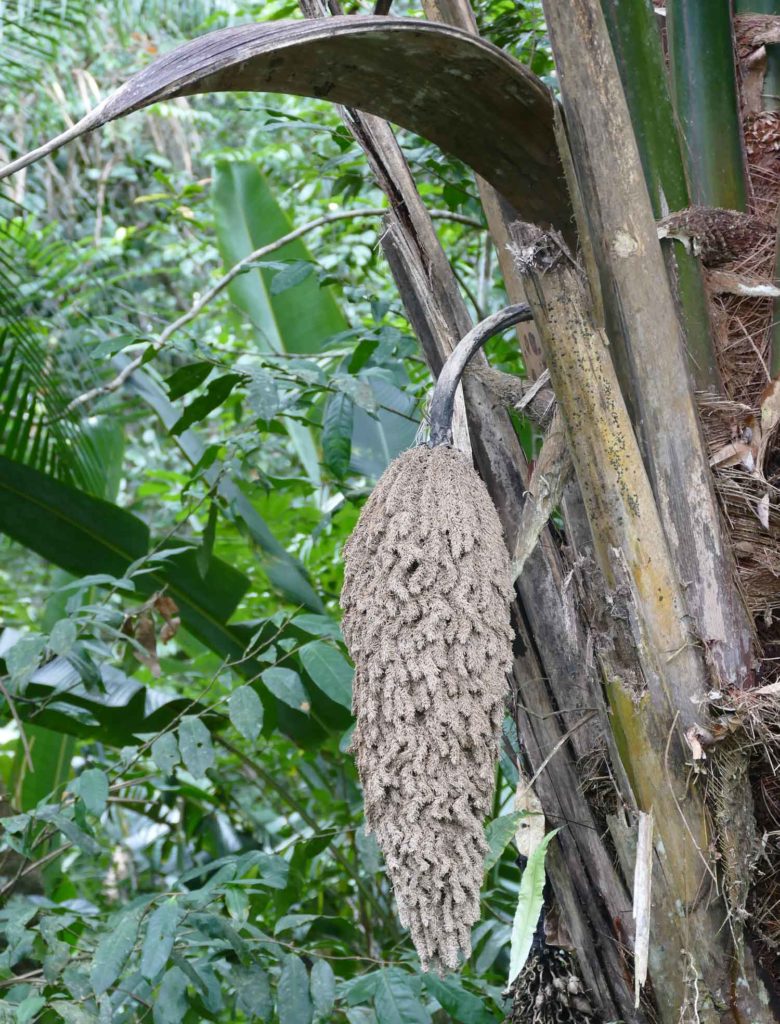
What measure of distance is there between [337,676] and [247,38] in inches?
34.7

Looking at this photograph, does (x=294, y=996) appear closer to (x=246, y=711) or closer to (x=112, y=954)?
(x=112, y=954)

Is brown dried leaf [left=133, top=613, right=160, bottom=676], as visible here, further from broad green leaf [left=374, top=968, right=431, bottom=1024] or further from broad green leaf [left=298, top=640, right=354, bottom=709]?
broad green leaf [left=374, top=968, right=431, bottom=1024]

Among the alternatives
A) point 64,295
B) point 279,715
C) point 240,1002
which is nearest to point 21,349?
point 64,295

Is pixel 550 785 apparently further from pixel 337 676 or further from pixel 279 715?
pixel 279 715

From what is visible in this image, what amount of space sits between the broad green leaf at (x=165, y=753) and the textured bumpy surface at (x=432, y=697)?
69 cm

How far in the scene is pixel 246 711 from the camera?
4.25ft

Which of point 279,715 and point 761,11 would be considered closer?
point 761,11

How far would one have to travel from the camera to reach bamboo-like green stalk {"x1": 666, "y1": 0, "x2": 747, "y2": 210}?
3.05 ft

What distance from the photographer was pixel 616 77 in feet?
2.45

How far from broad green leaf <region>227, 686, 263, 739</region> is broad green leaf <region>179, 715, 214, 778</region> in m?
0.06

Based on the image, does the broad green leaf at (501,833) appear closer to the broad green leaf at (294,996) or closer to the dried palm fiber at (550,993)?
the dried palm fiber at (550,993)

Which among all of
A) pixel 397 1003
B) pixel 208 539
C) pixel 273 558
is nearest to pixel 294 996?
pixel 397 1003

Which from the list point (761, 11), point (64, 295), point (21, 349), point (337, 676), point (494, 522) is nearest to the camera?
point (494, 522)

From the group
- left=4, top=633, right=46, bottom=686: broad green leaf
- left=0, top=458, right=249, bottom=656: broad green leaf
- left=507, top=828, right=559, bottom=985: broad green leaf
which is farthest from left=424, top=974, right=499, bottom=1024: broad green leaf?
left=0, top=458, right=249, bottom=656: broad green leaf
